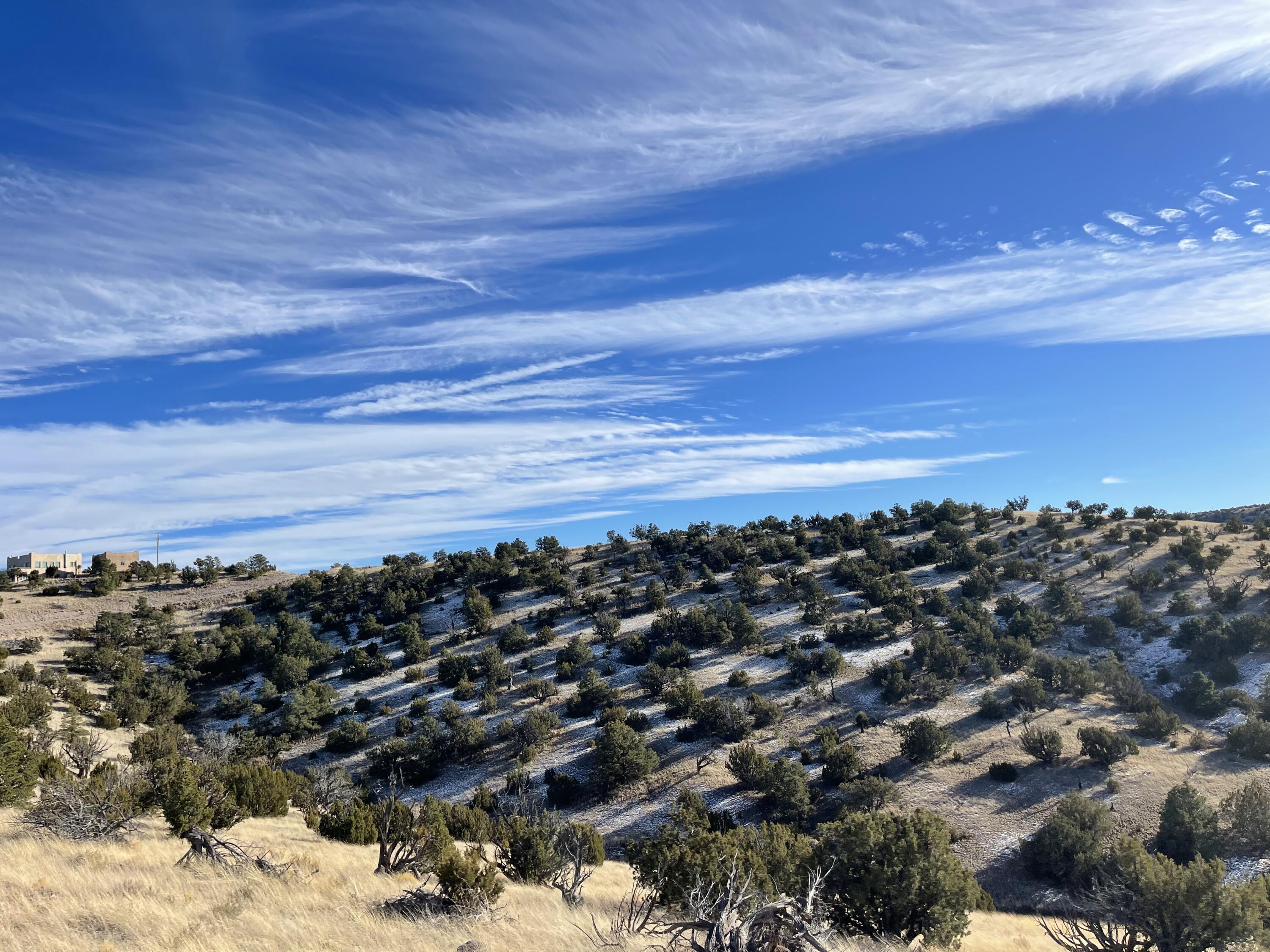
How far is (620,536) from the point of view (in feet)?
287

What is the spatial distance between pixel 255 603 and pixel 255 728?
26720 mm

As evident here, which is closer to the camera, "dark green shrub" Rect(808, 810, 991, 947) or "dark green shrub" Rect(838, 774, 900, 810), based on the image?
"dark green shrub" Rect(808, 810, 991, 947)

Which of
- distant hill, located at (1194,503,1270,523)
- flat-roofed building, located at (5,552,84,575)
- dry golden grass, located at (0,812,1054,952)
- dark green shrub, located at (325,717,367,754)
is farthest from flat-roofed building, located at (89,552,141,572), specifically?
distant hill, located at (1194,503,1270,523)

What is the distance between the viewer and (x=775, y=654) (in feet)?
184

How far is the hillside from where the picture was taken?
1587 inches

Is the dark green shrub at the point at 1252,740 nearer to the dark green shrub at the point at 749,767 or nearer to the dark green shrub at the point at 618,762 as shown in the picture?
the dark green shrub at the point at 749,767

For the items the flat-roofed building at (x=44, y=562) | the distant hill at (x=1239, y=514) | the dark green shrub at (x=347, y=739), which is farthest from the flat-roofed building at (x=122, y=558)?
the distant hill at (x=1239, y=514)

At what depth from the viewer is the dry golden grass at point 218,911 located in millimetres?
11961

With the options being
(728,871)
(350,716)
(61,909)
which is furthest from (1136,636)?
(61,909)

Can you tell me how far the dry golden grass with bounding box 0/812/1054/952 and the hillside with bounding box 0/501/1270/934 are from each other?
885 inches

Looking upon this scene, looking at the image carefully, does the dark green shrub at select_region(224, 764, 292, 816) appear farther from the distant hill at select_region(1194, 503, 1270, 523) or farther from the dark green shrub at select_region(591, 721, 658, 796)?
the distant hill at select_region(1194, 503, 1270, 523)

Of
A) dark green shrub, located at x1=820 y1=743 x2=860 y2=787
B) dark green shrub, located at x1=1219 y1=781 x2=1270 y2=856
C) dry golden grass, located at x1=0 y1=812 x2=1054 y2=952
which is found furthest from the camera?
dark green shrub, located at x1=820 y1=743 x2=860 y2=787

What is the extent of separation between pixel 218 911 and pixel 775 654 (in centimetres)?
4703

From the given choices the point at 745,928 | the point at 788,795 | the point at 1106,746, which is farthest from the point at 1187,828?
the point at 745,928
